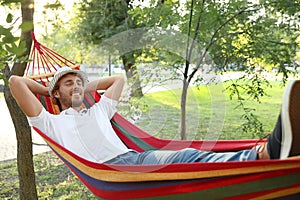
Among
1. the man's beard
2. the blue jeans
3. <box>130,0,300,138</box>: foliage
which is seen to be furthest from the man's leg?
<box>130,0,300,138</box>: foliage

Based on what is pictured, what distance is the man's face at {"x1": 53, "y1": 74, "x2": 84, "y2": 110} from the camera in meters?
2.13

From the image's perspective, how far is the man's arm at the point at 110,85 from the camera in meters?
2.27

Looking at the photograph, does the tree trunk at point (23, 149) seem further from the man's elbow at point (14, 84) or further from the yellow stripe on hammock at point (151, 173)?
the yellow stripe on hammock at point (151, 173)

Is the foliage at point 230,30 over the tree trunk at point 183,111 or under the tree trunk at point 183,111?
over

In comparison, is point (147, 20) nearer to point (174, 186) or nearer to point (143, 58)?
point (143, 58)

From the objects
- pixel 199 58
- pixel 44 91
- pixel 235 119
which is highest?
pixel 199 58

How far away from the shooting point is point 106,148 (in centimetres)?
202

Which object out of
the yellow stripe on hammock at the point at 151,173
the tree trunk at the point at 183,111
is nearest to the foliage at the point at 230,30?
the tree trunk at the point at 183,111

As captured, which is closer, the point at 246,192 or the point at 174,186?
the point at 246,192

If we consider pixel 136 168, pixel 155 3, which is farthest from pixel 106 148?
pixel 155 3

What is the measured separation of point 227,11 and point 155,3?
631 mm

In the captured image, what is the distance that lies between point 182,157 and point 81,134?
56 cm

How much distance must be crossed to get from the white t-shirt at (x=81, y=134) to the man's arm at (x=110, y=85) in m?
0.22

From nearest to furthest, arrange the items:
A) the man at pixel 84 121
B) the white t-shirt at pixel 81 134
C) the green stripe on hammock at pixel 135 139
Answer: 1. the man at pixel 84 121
2. the white t-shirt at pixel 81 134
3. the green stripe on hammock at pixel 135 139
